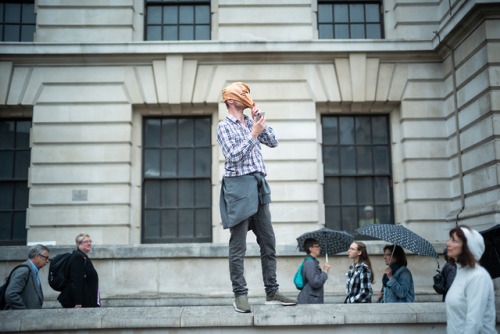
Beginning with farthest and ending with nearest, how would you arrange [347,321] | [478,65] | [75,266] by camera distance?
[478,65] → [75,266] → [347,321]

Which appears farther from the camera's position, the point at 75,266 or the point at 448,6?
the point at 448,6

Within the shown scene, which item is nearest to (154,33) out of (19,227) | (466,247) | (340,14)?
(340,14)

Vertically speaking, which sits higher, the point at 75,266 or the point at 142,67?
the point at 142,67

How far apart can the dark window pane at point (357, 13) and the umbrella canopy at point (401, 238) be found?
6.44 m

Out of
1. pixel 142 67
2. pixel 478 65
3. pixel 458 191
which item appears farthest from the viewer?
pixel 142 67

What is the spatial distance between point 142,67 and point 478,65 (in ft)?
22.4

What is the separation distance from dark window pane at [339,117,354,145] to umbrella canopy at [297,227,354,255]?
4.16 meters

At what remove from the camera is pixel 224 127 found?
515 centimetres

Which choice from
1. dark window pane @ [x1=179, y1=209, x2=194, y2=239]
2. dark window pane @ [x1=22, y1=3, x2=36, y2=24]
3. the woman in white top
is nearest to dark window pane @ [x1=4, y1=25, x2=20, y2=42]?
dark window pane @ [x1=22, y1=3, x2=36, y2=24]

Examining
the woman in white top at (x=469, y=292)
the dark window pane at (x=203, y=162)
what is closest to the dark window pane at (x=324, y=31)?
the dark window pane at (x=203, y=162)

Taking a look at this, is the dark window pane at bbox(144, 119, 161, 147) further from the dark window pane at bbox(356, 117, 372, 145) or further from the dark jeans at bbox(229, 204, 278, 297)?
the dark jeans at bbox(229, 204, 278, 297)

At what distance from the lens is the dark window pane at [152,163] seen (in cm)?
1156

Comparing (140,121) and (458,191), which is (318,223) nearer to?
(458,191)

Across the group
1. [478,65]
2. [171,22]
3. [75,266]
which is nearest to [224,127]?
[75,266]
